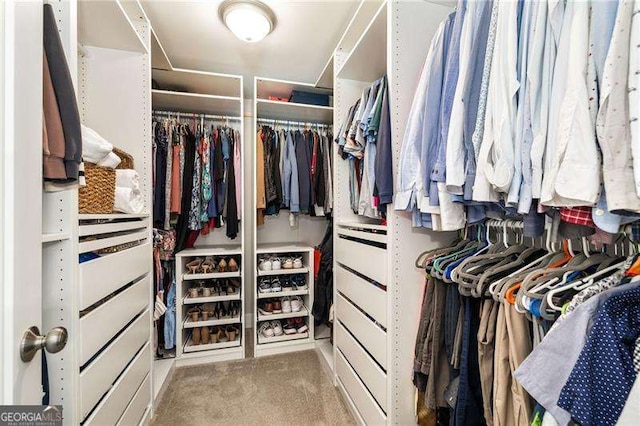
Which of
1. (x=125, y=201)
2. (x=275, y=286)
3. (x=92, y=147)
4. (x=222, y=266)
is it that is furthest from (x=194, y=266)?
(x=92, y=147)

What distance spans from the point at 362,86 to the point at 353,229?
97 centimetres

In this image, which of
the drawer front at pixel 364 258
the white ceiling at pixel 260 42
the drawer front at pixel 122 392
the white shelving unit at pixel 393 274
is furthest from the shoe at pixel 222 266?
the white ceiling at pixel 260 42

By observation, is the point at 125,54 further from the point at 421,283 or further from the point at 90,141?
the point at 421,283

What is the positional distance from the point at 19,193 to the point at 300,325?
2044 mm

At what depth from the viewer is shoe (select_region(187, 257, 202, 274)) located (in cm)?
206

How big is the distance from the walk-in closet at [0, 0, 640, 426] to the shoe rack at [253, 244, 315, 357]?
0.7 inches

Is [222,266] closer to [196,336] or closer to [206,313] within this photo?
[206,313]

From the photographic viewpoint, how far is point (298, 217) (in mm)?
2658

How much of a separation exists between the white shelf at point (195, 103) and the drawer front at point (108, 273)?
3.96 ft

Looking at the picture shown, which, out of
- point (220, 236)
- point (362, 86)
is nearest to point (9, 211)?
point (362, 86)

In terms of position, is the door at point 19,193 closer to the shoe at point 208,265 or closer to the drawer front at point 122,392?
the drawer front at point 122,392

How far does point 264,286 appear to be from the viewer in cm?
219

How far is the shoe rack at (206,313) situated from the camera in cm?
200

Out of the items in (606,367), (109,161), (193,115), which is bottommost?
(606,367)
